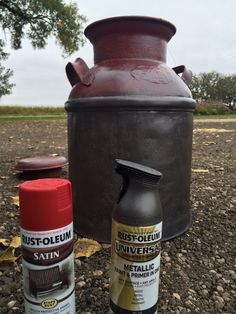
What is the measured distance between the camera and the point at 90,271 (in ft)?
5.85

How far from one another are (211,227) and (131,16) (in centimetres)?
149

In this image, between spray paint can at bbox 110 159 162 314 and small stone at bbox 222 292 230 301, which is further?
small stone at bbox 222 292 230 301

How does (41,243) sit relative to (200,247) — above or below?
above

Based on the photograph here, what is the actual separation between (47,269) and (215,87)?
4846 centimetres

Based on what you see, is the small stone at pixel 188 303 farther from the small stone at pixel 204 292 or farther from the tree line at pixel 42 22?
the tree line at pixel 42 22

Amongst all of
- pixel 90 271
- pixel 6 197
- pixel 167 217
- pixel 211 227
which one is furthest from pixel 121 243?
pixel 6 197

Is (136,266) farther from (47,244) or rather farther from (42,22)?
(42,22)

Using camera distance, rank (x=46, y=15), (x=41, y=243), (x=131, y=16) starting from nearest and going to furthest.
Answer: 1. (x=41, y=243)
2. (x=131, y=16)
3. (x=46, y=15)

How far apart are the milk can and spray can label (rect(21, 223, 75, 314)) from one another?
2.60 feet

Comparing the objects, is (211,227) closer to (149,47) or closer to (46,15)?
(149,47)

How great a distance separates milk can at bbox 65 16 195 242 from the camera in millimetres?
1918

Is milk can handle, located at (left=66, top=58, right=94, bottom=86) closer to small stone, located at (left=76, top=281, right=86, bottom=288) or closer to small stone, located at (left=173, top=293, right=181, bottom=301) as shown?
small stone, located at (left=76, top=281, right=86, bottom=288)

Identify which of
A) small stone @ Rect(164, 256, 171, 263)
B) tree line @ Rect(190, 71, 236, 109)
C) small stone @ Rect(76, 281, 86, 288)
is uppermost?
tree line @ Rect(190, 71, 236, 109)

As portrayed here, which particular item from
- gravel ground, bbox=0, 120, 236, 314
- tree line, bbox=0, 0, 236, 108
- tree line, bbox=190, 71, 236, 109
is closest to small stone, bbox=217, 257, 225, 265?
gravel ground, bbox=0, 120, 236, 314
